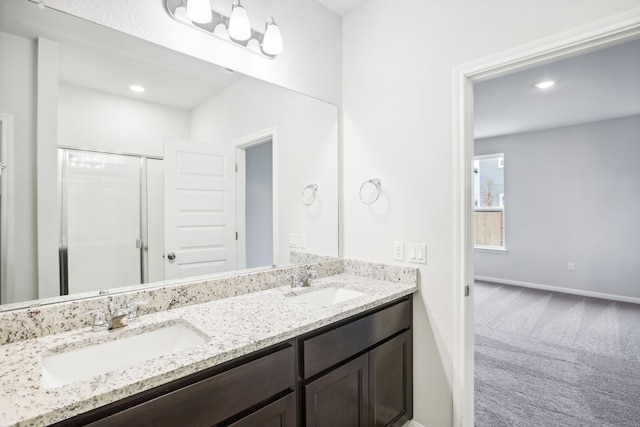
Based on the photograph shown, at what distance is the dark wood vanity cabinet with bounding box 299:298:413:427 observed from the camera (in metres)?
1.26

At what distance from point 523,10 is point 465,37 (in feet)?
0.88

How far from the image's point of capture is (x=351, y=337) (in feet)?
4.66

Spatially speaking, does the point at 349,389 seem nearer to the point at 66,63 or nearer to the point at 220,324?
the point at 220,324

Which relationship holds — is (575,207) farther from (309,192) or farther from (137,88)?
(137,88)

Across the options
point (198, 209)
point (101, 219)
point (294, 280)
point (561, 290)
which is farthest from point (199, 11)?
point (561, 290)

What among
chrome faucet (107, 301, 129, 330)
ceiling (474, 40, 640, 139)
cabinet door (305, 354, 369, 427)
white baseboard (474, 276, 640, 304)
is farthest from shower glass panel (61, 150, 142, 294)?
white baseboard (474, 276, 640, 304)

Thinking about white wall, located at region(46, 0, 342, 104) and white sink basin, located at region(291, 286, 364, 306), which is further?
white sink basin, located at region(291, 286, 364, 306)

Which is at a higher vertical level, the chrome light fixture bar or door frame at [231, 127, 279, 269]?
the chrome light fixture bar

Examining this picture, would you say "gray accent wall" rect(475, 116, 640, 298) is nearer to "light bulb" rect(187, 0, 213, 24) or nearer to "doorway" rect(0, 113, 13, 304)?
"light bulb" rect(187, 0, 213, 24)

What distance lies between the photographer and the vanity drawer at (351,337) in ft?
4.09

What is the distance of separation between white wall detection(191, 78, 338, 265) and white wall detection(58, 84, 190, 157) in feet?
0.51

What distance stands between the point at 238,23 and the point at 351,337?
1.62 meters

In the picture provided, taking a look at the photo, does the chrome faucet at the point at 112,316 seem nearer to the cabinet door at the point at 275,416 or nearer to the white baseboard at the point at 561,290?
the cabinet door at the point at 275,416

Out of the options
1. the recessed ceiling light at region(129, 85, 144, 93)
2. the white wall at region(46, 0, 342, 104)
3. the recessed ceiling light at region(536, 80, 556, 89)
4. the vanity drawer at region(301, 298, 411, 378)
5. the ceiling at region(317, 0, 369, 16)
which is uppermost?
the ceiling at region(317, 0, 369, 16)
